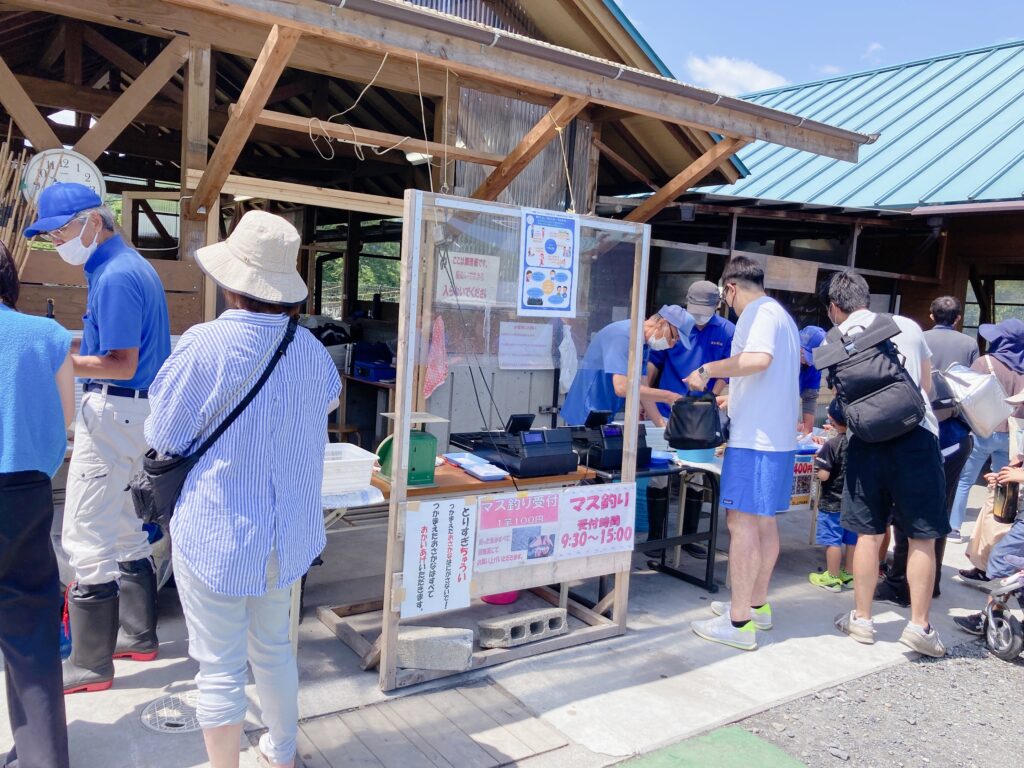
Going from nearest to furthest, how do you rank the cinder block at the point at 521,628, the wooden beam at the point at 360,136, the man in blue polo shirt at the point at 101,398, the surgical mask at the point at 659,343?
the man in blue polo shirt at the point at 101,398 < the cinder block at the point at 521,628 < the wooden beam at the point at 360,136 < the surgical mask at the point at 659,343

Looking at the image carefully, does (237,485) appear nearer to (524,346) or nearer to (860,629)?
(524,346)

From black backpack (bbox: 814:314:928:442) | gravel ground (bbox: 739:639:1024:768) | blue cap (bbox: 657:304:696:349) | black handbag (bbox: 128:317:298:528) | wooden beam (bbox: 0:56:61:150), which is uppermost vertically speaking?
wooden beam (bbox: 0:56:61:150)

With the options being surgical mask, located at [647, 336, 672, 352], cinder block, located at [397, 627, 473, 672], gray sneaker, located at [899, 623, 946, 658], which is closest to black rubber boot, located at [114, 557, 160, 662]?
cinder block, located at [397, 627, 473, 672]

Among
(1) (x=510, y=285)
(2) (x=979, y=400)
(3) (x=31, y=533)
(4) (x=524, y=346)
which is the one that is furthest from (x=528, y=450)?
(2) (x=979, y=400)

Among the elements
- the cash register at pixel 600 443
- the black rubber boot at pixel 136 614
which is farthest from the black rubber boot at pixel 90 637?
the cash register at pixel 600 443

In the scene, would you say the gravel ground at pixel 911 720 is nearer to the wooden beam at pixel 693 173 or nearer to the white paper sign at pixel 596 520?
the white paper sign at pixel 596 520

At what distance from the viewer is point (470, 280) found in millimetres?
4078

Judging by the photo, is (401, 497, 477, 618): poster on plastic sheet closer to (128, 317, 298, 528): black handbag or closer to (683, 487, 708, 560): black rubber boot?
(128, 317, 298, 528): black handbag

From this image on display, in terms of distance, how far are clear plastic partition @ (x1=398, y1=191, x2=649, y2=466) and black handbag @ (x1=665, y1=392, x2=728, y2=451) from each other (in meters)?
0.44

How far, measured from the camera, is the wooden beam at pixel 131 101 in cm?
459

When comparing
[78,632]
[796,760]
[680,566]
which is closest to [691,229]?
[680,566]

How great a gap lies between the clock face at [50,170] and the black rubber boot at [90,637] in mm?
2370

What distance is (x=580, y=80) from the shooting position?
3738 millimetres

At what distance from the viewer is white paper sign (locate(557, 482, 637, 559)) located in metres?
3.79
